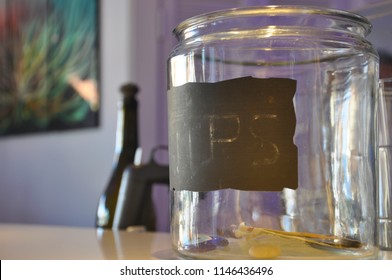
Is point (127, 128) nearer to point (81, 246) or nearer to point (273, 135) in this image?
point (81, 246)

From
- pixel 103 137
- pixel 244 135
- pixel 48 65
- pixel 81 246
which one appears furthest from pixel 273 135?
pixel 48 65

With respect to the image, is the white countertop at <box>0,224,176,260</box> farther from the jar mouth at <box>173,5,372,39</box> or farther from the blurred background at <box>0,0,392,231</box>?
the blurred background at <box>0,0,392,231</box>

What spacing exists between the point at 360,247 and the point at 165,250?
0.15m

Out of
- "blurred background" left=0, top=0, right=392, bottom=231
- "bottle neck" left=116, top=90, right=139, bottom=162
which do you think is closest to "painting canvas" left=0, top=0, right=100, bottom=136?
"blurred background" left=0, top=0, right=392, bottom=231

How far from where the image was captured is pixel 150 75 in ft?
3.86

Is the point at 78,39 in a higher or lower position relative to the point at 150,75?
higher

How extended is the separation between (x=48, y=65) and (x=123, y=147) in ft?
2.74

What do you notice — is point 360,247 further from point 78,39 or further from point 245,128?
point 78,39

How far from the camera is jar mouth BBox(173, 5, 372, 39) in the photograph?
381 millimetres

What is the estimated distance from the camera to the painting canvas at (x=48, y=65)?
5.07 feet

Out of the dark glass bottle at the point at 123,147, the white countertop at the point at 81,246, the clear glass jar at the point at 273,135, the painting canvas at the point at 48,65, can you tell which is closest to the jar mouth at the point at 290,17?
the clear glass jar at the point at 273,135

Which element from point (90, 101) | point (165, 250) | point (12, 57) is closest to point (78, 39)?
point (90, 101)

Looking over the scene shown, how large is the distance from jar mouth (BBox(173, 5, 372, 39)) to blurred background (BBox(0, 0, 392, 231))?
0.56 feet

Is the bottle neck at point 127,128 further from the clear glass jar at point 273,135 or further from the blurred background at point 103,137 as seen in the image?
the clear glass jar at point 273,135
